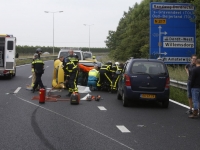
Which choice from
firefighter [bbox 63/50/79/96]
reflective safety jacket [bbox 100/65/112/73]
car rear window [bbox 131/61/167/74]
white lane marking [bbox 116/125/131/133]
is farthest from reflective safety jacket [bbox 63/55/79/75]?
white lane marking [bbox 116/125/131/133]

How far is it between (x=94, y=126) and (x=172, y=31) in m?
15.4

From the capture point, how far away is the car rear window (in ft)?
46.1

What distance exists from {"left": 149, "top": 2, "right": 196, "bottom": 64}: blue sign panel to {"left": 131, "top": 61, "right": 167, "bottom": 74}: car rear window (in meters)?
10.2

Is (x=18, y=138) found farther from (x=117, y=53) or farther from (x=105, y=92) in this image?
(x=117, y=53)

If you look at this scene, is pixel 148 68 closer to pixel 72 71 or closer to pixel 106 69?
pixel 72 71

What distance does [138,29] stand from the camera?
1741 inches

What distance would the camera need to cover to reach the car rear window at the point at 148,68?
14.0 m

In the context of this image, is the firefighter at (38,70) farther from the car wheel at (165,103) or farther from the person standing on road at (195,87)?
the person standing on road at (195,87)

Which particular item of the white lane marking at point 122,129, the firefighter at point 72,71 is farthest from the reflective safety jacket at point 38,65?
the white lane marking at point 122,129

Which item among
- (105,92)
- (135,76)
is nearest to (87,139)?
(135,76)

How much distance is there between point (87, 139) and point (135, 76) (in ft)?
17.7

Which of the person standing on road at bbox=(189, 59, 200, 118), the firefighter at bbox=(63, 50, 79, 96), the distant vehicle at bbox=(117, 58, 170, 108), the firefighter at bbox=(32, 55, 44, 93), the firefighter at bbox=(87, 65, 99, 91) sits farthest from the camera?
the firefighter at bbox=(87, 65, 99, 91)

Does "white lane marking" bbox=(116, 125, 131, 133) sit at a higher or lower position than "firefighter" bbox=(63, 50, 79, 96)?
lower

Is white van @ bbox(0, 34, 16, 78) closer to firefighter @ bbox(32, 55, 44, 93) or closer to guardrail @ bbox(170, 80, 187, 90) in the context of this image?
firefighter @ bbox(32, 55, 44, 93)
